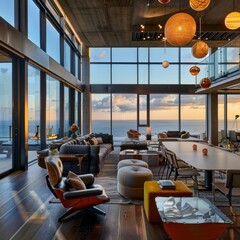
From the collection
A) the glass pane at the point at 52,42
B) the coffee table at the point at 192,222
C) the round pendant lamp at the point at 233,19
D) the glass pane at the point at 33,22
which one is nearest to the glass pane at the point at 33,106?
the glass pane at the point at 33,22

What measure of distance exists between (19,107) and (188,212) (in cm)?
500

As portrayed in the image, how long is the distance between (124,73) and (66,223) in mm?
10997

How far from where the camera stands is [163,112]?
45.1 ft

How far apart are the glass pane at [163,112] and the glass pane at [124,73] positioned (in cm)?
145

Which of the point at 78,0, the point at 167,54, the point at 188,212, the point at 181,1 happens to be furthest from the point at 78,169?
the point at 167,54

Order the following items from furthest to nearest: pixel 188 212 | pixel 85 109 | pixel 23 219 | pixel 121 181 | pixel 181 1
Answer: pixel 85 109 → pixel 181 1 → pixel 121 181 → pixel 23 219 → pixel 188 212

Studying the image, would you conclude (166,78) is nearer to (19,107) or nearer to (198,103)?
(198,103)

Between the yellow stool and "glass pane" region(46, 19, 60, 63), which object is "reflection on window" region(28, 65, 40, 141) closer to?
"glass pane" region(46, 19, 60, 63)

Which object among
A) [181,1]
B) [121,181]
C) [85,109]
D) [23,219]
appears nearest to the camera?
[23,219]

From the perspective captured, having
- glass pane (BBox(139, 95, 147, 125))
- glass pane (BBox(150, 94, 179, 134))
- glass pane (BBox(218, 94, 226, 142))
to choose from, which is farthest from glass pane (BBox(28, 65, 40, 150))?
glass pane (BBox(218, 94, 226, 142))

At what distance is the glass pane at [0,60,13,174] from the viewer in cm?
569

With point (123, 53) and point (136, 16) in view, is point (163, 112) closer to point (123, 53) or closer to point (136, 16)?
point (123, 53)

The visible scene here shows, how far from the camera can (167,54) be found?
13.6 meters

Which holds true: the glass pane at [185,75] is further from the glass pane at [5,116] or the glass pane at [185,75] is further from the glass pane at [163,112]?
the glass pane at [5,116]
